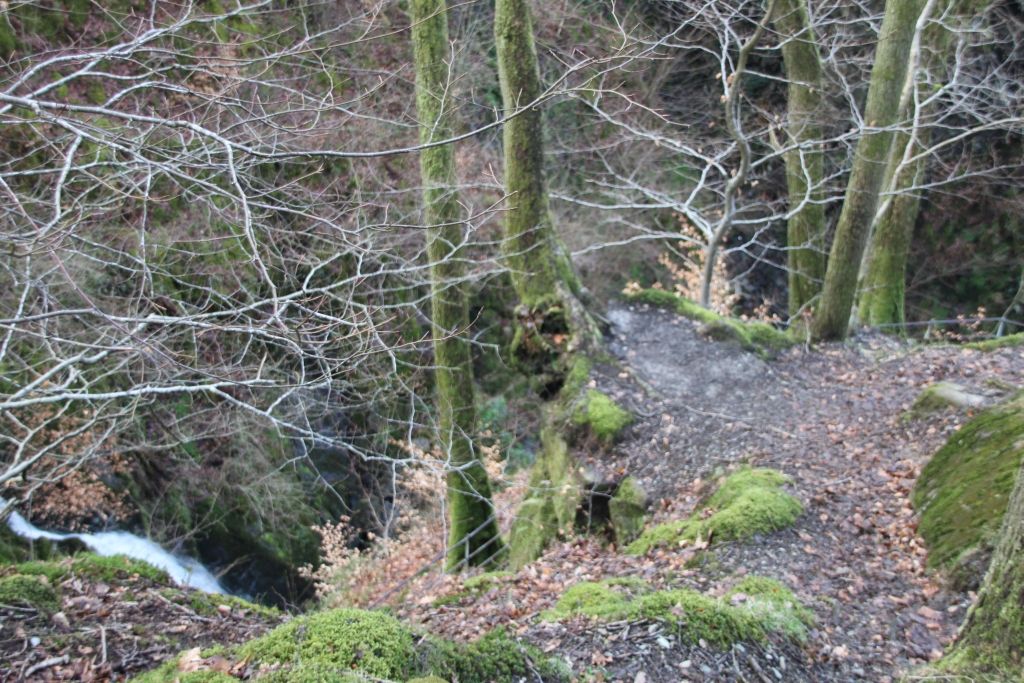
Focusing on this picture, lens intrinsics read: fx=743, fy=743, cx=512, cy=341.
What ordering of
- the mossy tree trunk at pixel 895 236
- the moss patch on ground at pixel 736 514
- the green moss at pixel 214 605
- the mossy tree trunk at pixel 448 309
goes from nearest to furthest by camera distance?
the green moss at pixel 214 605 < the moss patch on ground at pixel 736 514 < the mossy tree trunk at pixel 448 309 < the mossy tree trunk at pixel 895 236

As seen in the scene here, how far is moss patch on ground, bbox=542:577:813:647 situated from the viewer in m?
3.49

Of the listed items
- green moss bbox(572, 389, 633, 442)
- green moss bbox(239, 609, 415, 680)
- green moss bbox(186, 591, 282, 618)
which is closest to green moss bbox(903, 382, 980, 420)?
green moss bbox(572, 389, 633, 442)

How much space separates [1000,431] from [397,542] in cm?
761

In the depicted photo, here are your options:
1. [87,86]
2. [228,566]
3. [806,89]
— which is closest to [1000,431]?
[806,89]

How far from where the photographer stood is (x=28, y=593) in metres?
3.64

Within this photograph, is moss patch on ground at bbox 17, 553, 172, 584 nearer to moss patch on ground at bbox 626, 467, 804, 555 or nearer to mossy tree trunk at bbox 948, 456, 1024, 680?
moss patch on ground at bbox 626, 467, 804, 555

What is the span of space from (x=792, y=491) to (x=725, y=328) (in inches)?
158

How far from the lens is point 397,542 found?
409 inches

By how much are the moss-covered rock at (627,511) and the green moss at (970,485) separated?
2.14 metres

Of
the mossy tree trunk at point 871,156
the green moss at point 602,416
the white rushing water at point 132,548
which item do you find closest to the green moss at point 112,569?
the white rushing water at point 132,548

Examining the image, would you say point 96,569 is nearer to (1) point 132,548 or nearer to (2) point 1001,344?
(1) point 132,548

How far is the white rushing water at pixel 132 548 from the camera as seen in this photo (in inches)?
315

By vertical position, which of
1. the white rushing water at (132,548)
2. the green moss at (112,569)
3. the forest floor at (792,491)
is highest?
the green moss at (112,569)

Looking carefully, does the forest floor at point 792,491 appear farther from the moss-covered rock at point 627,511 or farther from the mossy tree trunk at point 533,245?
the mossy tree trunk at point 533,245
